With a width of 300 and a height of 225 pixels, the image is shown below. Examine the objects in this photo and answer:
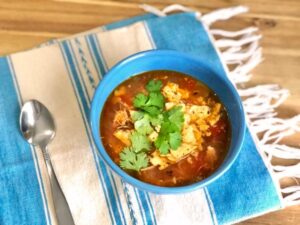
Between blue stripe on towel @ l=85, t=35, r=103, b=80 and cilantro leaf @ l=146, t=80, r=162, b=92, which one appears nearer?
cilantro leaf @ l=146, t=80, r=162, b=92

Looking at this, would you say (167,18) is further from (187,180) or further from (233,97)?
(187,180)

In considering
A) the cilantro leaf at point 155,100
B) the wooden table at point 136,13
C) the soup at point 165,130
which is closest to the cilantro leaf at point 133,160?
the soup at point 165,130

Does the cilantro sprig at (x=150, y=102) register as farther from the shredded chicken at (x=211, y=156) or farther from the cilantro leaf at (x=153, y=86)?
the shredded chicken at (x=211, y=156)

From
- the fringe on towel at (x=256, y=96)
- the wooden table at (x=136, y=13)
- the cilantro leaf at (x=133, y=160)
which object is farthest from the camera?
the wooden table at (x=136, y=13)

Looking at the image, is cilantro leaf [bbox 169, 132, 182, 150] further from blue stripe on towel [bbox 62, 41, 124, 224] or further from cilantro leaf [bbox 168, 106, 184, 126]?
blue stripe on towel [bbox 62, 41, 124, 224]

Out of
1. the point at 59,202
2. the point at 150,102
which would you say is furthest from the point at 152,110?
the point at 59,202

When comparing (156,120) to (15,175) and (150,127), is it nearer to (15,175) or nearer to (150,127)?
(150,127)

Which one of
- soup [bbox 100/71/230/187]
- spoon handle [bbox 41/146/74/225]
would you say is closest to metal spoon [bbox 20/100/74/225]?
spoon handle [bbox 41/146/74/225]
